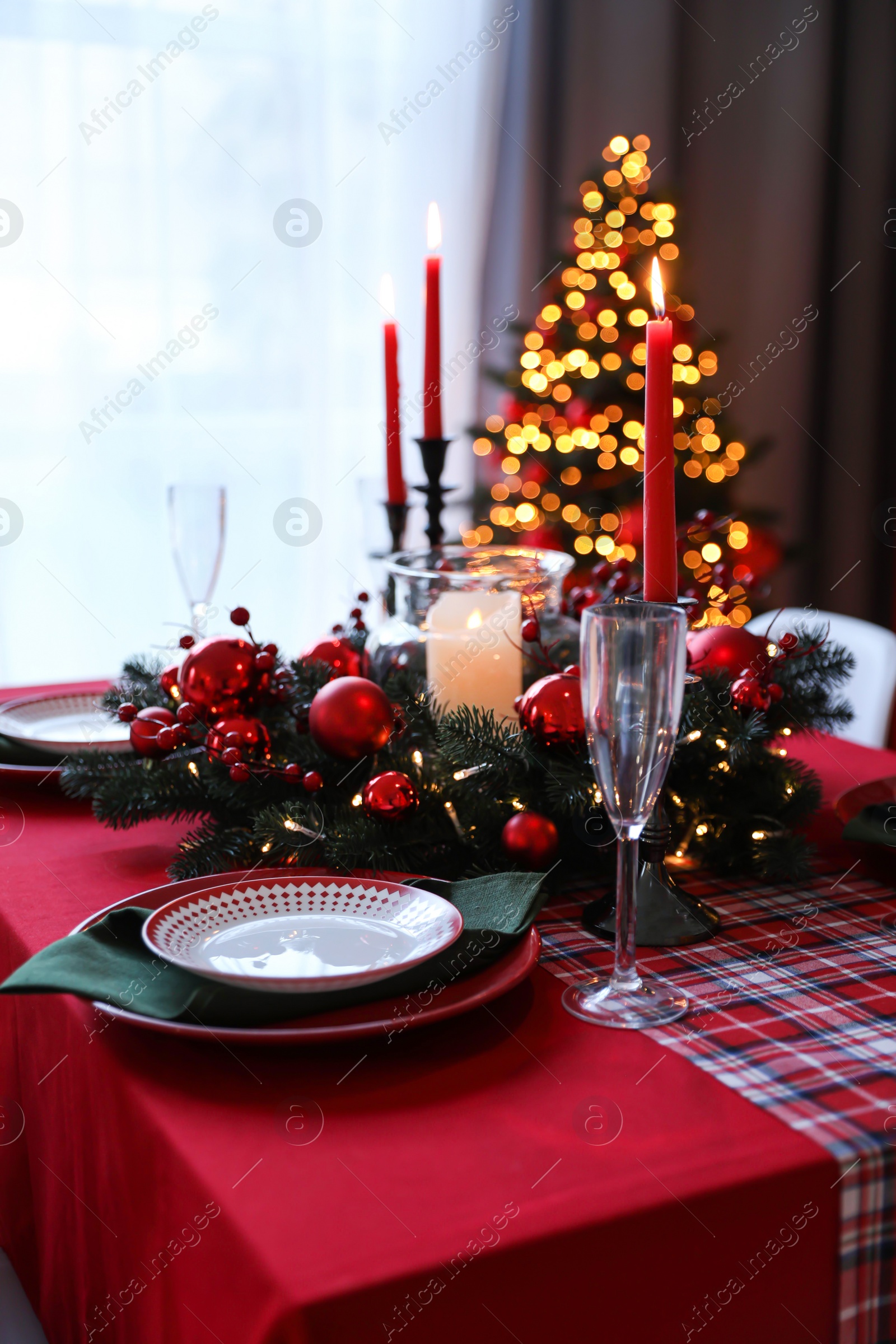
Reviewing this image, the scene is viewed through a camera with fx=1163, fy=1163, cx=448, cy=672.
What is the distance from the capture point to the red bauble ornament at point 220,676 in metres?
0.97

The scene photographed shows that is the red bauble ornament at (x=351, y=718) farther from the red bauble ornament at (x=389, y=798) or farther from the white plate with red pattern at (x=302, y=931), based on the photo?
the white plate with red pattern at (x=302, y=931)

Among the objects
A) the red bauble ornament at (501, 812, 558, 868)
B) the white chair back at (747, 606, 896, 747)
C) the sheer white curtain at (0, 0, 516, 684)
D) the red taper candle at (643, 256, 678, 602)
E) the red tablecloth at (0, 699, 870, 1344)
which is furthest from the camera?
the sheer white curtain at (0, 0, 516, 684)

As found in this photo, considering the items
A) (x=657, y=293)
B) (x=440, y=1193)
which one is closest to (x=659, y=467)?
(x=657, y=293)

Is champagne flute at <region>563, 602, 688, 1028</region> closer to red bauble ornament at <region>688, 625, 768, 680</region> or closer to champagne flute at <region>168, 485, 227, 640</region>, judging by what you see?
red bauble ornament at <region>688, 625, 768, 680</region>

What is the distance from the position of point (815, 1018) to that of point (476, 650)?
407 millimetres

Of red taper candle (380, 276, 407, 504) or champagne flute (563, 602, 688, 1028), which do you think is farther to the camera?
red taper candle (380, 276, 407, 504)

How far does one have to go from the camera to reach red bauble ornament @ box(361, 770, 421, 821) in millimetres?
836

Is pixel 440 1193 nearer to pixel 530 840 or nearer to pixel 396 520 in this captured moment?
pixel 530 840

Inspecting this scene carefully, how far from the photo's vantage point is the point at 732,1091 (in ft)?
1.89

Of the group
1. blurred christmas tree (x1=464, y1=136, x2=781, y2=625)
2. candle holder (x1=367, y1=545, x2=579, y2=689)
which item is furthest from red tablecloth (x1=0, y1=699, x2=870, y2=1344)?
blurred christmas tree (x1=464, y1=136, x2=781, y2=625)

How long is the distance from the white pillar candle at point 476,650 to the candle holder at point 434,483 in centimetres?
23

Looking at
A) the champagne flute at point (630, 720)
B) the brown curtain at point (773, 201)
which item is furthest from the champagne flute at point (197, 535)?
the brown curtain at point (773, 201)

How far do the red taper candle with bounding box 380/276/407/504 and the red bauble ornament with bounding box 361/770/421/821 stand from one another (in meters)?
0.44

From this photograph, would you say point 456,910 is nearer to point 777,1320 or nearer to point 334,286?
A: point 777,1320
